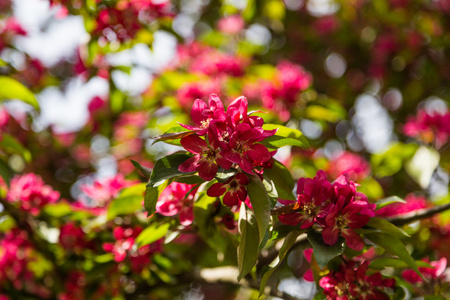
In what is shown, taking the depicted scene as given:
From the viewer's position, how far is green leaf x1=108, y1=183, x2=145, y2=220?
1.59 metres

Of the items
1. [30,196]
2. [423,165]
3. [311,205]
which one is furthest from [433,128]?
[30,196]

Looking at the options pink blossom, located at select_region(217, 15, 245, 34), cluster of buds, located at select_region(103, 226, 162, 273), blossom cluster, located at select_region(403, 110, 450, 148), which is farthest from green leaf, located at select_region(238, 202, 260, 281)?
pink blossom, located at select_region(217, 15, 245, 34)

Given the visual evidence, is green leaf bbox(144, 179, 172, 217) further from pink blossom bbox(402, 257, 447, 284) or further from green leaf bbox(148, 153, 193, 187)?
pink blossom bbox(402, 257, 447, 284)

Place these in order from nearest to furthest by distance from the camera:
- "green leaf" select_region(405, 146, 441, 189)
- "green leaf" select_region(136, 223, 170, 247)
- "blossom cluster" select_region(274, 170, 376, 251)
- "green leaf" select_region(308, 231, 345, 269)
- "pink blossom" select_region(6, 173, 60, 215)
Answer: "green leaf" select_region(308, 231, 345, 269) → "blossom cluster" select_region(274, 170, 376, 251) → "green leaf" select_region(136, 223, 170, 247) → "pink blossom" select_region(6, 173, 60, 215) → "green leaf" select_region(405, 146, 441, 189)

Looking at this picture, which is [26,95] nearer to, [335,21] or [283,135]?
[283,135]

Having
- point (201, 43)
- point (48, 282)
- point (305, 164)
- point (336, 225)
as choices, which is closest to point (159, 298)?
point (48, 282)

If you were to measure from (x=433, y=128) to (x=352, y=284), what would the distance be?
5.81 feet

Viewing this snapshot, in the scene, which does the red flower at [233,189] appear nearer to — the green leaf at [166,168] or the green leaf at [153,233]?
the green leaf at [166,168]

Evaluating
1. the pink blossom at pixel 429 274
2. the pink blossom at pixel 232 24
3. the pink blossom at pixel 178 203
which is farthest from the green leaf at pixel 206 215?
the pink blossom at pixel 232 24

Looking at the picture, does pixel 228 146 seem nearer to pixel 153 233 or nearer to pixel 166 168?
pixel 166 168

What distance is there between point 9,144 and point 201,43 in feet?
7.89

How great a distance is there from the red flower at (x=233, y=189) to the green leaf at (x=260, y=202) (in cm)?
2

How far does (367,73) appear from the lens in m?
4.42

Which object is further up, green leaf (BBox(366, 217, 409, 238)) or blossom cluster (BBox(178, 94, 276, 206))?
blossom cluster (BBox(178, 94, 276, 206))
